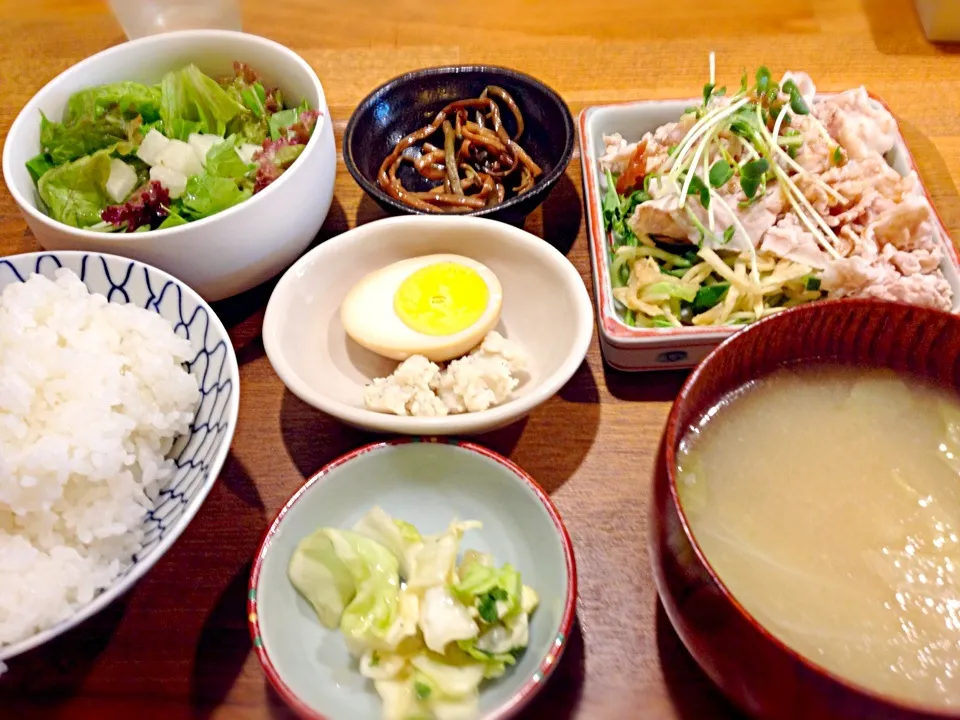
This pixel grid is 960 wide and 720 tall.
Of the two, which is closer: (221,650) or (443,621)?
(443,621)

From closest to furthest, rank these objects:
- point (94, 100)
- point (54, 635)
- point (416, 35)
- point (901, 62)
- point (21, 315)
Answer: point (54, 635)
point (21, 315)
point (94, 100)
point (901, 62)
point (416, 35)

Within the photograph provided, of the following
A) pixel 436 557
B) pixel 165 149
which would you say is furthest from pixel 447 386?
pixel 165 149

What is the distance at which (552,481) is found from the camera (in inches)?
52.2

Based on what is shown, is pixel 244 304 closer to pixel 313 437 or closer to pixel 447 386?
pixel 313 437

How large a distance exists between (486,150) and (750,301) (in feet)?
2.46

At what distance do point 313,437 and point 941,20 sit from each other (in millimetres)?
2157

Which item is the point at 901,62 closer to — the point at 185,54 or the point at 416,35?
the point at 416,35

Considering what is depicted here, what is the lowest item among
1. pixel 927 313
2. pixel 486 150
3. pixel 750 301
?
pixel 750 301

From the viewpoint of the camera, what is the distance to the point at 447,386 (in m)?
1.33

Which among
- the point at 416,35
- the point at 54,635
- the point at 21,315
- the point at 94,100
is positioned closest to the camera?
the point at 54,635

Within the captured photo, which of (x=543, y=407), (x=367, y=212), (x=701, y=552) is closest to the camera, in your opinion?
(x=701, y=552)

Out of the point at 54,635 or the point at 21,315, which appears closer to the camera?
the point at 54,635

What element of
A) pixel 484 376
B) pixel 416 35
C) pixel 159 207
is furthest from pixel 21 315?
pixel 416 35

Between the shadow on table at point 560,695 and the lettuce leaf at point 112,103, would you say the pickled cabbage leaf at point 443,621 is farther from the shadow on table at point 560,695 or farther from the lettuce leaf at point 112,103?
the lettuce leaf at point 112,103
